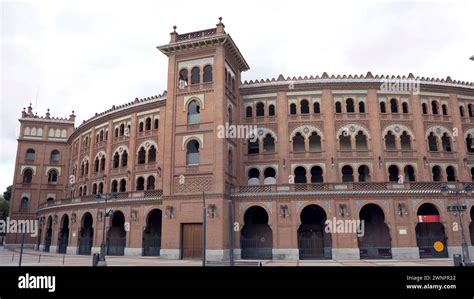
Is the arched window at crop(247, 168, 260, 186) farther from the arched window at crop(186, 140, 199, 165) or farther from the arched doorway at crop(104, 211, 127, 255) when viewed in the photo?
the arched doorway at crop(104, 211, 127, 255)

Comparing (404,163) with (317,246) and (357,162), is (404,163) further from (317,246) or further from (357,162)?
(317,246)

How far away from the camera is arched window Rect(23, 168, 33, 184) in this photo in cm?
5518

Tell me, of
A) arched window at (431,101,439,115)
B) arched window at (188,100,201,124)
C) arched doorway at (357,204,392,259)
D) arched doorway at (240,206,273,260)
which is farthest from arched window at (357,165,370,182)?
arched window at (188,100,201,124)

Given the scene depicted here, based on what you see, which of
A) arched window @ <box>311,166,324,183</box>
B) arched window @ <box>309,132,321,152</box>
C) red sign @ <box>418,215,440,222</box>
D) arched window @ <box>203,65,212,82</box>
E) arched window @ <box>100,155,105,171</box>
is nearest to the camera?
red sign @ <box>418,215,440,222</box>

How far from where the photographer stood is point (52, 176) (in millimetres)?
56125

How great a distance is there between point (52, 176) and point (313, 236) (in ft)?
145

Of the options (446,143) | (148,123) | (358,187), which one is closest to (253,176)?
(358,187)

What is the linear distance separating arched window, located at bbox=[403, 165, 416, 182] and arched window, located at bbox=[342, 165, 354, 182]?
5.13 metres

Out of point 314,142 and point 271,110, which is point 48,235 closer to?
point 271,110

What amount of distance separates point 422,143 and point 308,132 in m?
11.2

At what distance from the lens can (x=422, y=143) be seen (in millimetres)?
34156

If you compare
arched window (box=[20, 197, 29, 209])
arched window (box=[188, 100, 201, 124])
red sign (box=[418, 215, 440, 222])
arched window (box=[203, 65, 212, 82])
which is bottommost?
red sign (box=[418, 215, 440, 222])
